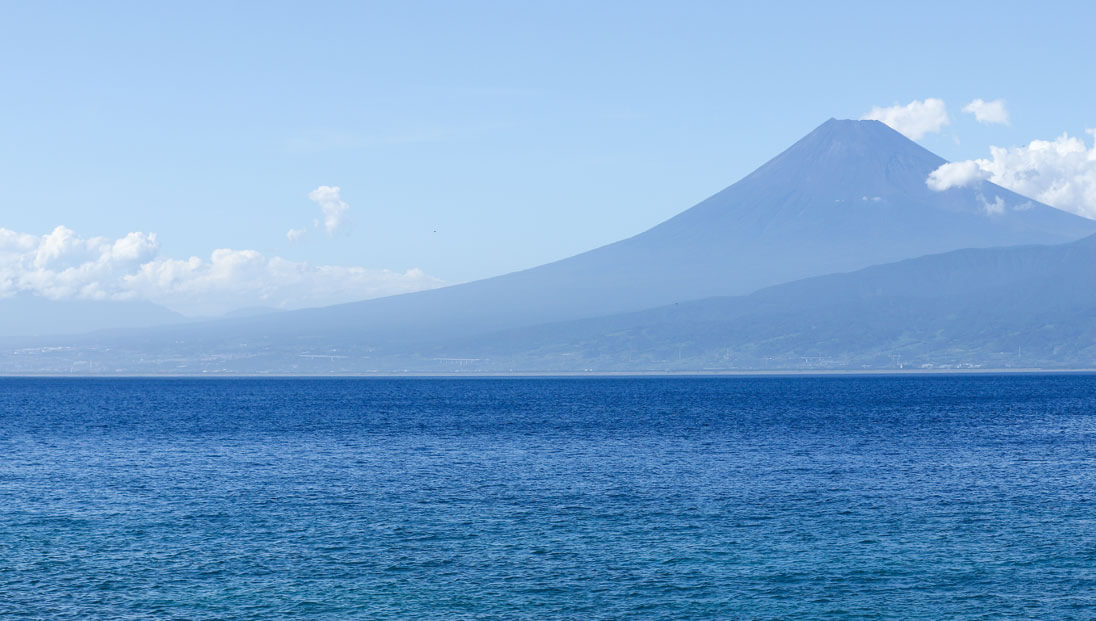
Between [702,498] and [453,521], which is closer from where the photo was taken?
[453,521]

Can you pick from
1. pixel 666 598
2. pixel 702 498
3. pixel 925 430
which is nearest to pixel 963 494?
pixel 702 498

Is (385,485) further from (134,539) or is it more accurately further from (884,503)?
(884,503)

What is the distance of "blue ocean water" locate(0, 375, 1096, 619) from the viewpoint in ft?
157

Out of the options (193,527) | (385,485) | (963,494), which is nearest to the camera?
(193,527)

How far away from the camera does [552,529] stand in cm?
6203

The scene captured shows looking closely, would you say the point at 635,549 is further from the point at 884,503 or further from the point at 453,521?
the point at 884,503

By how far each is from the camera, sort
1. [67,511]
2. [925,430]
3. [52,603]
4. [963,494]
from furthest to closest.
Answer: [925,430]
[963,494]
[67,511]
[52,603]

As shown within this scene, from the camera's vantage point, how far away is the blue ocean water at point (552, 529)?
47844mm

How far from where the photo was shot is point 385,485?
80875mm

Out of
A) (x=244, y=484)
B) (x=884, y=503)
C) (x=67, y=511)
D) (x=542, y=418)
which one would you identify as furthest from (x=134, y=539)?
(x=542, y=418)

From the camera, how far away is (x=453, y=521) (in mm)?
64688

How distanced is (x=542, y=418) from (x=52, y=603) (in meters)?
120

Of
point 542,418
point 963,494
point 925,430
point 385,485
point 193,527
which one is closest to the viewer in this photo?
point 193,527

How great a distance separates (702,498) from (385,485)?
20.6 m
